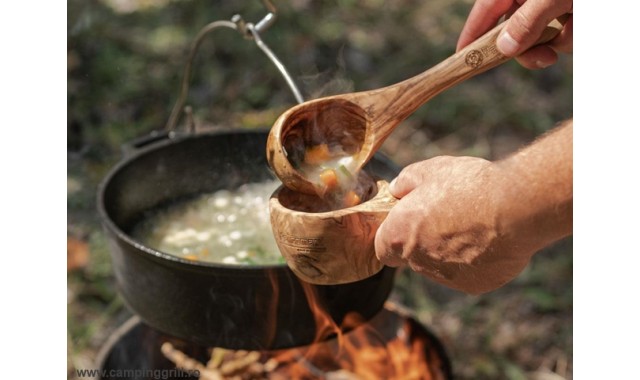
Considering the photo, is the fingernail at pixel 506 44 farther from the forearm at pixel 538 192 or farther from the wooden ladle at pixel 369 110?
the forearm at pixel 538 192

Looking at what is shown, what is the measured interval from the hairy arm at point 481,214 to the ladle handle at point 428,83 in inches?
8.0

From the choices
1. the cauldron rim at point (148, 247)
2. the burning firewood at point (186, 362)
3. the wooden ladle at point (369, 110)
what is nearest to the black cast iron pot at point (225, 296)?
the cauldron rim at point (148, 247)

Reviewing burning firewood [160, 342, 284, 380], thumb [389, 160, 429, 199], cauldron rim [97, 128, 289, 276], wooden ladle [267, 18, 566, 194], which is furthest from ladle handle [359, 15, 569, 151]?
burning firewood [160, 342, 284, 380]

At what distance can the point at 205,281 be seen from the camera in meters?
1.73

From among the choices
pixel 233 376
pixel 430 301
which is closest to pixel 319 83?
pixel 233 376

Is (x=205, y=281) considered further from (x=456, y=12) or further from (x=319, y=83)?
(x=456, y=12)

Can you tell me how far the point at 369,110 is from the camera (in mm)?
1688

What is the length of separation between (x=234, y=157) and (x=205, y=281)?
787 millimetres

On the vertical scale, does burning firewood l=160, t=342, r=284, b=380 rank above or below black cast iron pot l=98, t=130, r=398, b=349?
below

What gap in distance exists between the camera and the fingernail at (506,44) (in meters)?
1.74

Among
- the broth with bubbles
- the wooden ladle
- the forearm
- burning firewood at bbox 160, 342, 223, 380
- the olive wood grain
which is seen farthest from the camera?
burning firewood at bbox 160, 342, 223, 380

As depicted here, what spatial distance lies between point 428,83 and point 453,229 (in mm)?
467

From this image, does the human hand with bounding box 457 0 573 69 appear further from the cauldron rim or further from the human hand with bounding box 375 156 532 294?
the cauldron rim

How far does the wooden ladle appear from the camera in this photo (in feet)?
5.53
